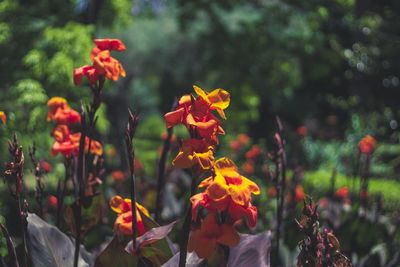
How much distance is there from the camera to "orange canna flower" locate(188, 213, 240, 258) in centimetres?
123

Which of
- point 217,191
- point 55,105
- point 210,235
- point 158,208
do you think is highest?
point 217,191

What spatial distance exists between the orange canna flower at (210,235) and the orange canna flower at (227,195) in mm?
25

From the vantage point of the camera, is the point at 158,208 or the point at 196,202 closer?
the point at 196,202

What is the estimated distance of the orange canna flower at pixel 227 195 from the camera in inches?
46.7

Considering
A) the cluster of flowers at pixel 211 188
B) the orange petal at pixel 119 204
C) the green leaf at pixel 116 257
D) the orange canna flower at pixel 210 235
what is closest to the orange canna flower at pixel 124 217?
the orange petal at pixel 119 204

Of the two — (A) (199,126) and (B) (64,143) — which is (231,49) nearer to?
(B) (64,143)

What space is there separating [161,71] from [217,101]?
751 inches

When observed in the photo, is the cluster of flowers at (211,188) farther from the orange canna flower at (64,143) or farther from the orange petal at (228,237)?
the orange canna flower at (64,143)

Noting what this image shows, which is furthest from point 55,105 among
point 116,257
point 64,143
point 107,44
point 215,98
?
point 215,98

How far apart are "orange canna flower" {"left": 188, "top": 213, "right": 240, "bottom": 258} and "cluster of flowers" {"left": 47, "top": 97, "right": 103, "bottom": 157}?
0.83 metres

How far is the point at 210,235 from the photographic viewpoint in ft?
4.04

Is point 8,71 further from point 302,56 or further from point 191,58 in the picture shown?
point 191,58

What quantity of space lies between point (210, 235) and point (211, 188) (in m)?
0.11

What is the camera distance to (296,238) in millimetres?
2514
